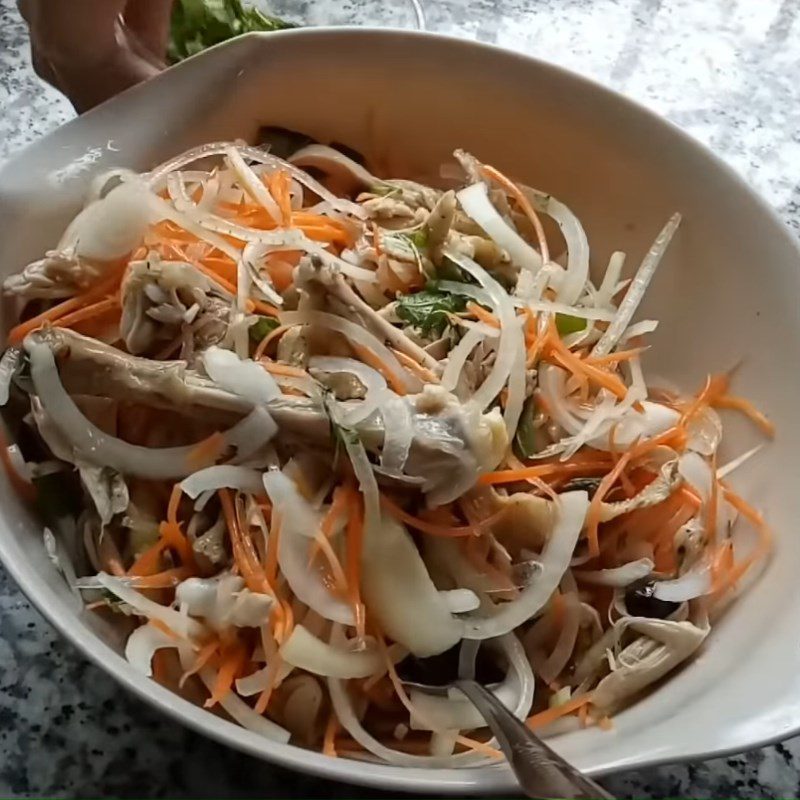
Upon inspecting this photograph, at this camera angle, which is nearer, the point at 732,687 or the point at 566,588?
the point at 732,687

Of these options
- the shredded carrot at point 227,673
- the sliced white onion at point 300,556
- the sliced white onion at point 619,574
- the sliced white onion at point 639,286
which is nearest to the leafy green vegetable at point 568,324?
the sliced white onion at point 639,286

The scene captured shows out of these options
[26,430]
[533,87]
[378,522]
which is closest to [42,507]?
[26,430]

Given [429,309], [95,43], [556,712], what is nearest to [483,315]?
[429,309]

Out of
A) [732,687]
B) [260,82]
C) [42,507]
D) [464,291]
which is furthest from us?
[260,82]

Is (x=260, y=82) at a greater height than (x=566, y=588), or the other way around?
(x=260, y=82)

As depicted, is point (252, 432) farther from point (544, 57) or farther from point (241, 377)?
point (544, 57)

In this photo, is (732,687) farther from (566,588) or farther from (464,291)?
(464,291)
